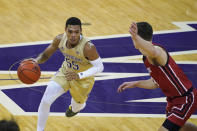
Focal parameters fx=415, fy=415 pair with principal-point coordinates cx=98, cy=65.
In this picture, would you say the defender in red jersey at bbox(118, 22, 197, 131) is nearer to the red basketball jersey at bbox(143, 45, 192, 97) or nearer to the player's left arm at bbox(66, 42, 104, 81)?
the red basketball jersey at bbox(143, 45, 192, 97)

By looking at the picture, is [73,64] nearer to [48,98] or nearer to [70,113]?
[48,98]

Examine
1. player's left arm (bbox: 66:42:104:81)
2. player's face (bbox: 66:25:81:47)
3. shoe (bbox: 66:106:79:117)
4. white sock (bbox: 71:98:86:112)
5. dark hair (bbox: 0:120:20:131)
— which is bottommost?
shoe (bbox: 66:106:79:117)

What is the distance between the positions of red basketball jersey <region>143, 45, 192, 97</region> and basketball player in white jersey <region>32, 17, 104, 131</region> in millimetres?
1044

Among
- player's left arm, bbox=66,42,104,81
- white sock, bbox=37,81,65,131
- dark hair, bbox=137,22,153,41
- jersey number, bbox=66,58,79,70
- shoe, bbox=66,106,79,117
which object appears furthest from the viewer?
shoe, bbox=66,106,79,117

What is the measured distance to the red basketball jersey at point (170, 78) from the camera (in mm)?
5086

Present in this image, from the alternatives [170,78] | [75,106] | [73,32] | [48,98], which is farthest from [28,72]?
[170,78]

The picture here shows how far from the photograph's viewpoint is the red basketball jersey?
16.7 feet

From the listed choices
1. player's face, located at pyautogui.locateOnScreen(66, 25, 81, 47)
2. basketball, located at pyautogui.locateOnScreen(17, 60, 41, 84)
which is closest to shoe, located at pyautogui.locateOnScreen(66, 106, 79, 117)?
basketball, located at pyautogui.locateOnScreen(17, 60, 41, 84)

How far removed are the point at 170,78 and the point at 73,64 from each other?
1.71 m

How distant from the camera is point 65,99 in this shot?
748 cm

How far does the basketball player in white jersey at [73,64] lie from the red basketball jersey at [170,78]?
1044 millimetres

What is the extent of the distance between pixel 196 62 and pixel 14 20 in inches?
179

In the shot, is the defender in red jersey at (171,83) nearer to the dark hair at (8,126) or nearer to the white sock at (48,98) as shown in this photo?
the white sock at (48,98)

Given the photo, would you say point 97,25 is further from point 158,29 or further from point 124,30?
point 158,29
